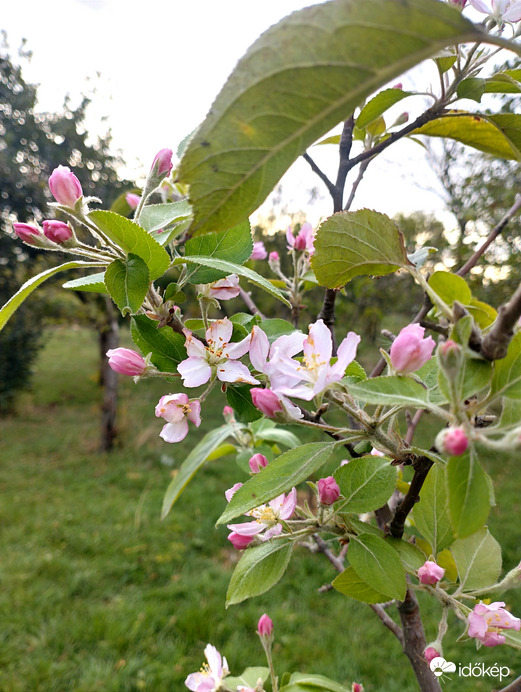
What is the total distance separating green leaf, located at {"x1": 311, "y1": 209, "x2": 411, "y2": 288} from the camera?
463mm

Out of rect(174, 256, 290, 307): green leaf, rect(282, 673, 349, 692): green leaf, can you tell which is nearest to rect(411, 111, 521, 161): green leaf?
rect(174, 256, 290, 307): green leaf

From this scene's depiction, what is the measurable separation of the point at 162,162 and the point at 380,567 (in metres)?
0.57

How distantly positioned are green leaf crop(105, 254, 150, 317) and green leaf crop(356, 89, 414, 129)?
1.36 feet

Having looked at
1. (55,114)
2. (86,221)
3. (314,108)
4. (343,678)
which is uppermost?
(55,114)

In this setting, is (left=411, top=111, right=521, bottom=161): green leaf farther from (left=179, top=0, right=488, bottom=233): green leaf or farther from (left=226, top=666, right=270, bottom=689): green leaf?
(left=226, top=666, right=270, bottom=689): green leaf

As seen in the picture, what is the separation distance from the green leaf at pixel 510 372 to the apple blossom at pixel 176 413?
36 cm

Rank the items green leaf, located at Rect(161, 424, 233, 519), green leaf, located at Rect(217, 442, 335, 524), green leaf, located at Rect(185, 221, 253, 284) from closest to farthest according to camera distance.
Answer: green leaf, located at Rect(217, 442, 335, 524) < green leaf, located at Rect(185, 221, 253, 284) < green leaf, located at Rect(161, 424, 233, 519)

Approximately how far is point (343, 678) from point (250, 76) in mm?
2701

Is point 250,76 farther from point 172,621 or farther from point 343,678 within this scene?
point 172,621

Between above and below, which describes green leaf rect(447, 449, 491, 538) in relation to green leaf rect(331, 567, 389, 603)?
above

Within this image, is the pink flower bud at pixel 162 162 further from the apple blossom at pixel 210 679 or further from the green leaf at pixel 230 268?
the apple blossom at pixel 210 679

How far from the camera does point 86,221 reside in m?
0.53

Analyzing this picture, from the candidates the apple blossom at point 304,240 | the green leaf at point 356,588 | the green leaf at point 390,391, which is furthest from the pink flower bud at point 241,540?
the apple blossom at point 304,240


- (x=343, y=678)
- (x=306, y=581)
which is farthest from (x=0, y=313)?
(x=306, y=581)
